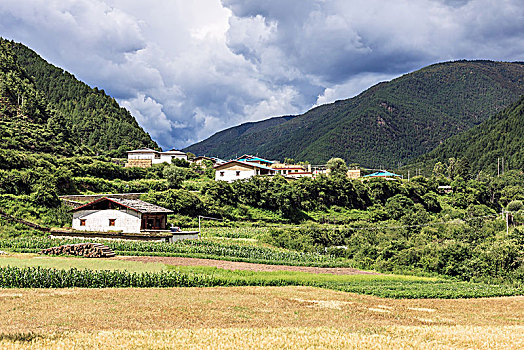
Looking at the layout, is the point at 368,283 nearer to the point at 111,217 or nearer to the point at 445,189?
the point at 111,217

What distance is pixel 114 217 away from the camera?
48375 millimetres

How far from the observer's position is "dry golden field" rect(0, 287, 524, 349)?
1342 cm

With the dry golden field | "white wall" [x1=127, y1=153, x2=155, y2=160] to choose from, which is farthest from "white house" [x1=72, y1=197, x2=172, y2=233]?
"white wall" [x1=127, y1=153, x2=155, y2=160]

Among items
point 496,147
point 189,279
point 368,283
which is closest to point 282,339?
point 189,279

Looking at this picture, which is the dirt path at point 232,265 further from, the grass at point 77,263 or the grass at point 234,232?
the grass at point 234,232

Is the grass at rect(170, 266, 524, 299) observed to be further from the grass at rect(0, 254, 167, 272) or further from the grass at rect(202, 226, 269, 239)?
the grass at rect(202, 226, 269, 239)

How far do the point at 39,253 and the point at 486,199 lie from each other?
3652 inches

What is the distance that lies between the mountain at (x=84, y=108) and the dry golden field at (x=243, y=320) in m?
105

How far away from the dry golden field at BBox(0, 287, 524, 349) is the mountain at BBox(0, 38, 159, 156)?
343 feet

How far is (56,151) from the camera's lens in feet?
308

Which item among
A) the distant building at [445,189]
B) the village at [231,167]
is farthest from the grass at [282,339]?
the distant building at [445,189]

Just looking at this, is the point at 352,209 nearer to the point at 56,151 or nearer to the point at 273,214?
the point at 273,214

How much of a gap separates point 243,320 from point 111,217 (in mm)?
34604

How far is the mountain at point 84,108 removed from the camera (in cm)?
13538
